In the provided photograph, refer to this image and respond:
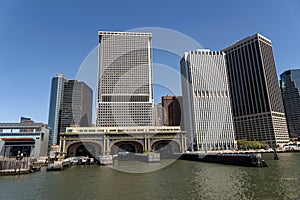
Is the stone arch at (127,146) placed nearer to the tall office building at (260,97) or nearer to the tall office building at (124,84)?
the tall office building at (124,84)

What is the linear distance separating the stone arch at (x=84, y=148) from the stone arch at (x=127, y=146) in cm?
910

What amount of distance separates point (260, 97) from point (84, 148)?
159 meters

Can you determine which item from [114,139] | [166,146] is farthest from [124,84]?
[166,146]

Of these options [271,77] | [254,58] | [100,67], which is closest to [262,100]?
[271,77]

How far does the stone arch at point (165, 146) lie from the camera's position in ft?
379

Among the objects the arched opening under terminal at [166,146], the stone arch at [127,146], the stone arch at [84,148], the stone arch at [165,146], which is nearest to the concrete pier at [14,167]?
the stone arch at [84,148]

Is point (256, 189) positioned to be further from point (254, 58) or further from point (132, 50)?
point (254, 58)

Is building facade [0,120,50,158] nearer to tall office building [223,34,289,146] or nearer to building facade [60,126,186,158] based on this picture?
building facade [60,126,186,158]

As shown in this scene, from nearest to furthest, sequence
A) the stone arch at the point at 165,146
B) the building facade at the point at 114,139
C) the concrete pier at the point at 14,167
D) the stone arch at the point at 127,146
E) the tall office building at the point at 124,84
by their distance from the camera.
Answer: the concrete pier at the point at 14,167 → the building facade at the point at 114,139 → the stone arch at the point at 127,146 → the stone arch at the point at 165,146 → the tall office building at the point at 124,84

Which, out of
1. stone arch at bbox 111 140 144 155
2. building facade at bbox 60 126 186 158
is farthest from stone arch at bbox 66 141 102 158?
stone arch at bbox 111 140 144 155

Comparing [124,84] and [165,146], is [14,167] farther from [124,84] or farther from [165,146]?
[124,84]

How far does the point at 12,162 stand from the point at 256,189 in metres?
51.1

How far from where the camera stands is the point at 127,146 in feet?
415

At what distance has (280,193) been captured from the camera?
21.5m
